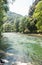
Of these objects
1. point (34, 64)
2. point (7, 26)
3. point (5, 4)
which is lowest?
point (7, 26)

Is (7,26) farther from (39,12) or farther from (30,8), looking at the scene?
(39,12)

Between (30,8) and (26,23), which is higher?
(30,8)

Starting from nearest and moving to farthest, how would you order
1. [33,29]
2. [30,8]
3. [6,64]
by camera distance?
[6,64]
[33,29]
[30,8]

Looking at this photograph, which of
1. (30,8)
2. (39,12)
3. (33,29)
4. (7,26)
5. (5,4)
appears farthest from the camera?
(7,26)

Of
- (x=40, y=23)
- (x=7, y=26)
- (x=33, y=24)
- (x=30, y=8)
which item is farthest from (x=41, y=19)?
(x=7, y=26)

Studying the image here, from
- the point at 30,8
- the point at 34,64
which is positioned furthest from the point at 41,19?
the point at 30,8

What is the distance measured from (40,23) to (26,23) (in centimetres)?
3268

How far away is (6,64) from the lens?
18.8 metres

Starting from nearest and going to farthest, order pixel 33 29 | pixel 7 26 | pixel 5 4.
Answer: pixel 5 4 < pixel 33 29 < pixel 7 26

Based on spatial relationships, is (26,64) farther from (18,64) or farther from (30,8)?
(30,8)

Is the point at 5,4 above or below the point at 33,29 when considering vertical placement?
above

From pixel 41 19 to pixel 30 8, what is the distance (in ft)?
180

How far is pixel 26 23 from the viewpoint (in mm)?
96688

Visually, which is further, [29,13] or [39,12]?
[29,13]
